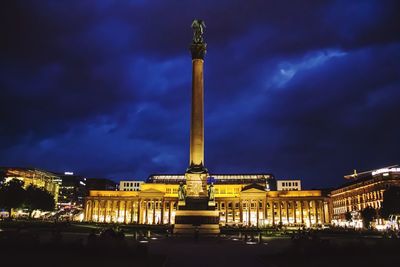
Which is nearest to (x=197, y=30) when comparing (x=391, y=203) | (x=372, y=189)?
(x=391, y=203)

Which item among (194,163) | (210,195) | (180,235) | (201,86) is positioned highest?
(201,86)

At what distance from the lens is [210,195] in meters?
76.7

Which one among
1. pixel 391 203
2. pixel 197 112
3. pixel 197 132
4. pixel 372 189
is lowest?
pixel 391 203

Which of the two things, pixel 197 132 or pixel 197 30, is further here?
pixel 197 30

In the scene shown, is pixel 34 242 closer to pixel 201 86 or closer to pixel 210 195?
pixel 210 195

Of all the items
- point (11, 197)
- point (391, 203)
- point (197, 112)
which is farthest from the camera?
point (11, 197)

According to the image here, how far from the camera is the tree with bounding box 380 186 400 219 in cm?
11244

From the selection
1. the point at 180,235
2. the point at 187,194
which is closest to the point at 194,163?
the point at 187,194

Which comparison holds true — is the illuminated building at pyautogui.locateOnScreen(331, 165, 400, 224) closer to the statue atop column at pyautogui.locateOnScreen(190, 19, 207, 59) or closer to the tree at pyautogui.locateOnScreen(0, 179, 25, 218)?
the statue atop column at pyautogui.locateOnScreen(190, 19, 207, 59)

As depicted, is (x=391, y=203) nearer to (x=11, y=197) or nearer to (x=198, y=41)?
(x=198, y=41)

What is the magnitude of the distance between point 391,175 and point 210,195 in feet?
371

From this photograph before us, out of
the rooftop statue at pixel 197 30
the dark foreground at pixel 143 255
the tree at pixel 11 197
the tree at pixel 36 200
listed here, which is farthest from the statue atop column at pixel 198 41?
the tree at pixel 36 200

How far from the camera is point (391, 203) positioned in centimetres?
11381

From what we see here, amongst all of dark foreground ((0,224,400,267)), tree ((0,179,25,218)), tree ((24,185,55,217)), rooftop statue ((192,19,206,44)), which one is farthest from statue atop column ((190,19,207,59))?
tree ((24,185,55,217))
